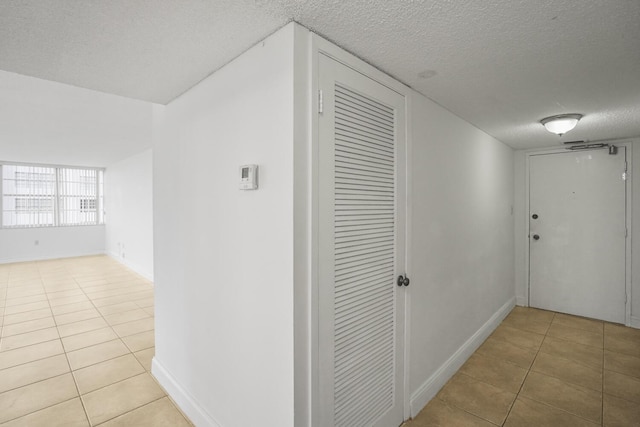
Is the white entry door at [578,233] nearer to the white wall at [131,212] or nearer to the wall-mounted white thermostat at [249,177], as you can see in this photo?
the wall-mounted white thermostat at [249,177]

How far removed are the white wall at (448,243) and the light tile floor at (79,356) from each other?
6.06 feet

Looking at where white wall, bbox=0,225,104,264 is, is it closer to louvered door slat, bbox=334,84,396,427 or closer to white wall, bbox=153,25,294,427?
white wall, bbox=153,25,294,427

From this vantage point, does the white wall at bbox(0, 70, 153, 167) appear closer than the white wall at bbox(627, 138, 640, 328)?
Yes

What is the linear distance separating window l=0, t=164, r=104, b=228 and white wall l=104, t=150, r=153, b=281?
1.98 feet

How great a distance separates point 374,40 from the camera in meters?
1.40

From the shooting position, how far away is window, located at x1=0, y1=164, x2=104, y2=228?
270 inches

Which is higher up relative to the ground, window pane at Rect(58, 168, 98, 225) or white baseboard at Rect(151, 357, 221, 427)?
window pane at Rect(58, 168, 98, 225)

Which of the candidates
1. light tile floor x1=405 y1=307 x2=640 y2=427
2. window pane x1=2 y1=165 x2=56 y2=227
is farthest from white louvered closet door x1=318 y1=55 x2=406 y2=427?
window pane x1=2 y1=165 x2=56 y2=227

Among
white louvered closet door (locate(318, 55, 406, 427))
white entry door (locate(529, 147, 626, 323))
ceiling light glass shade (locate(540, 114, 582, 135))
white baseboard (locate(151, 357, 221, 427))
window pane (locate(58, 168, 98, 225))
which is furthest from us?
window pane (locate(58, 168, 98, 225))

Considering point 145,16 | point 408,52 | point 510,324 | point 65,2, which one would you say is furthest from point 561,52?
point 510,324

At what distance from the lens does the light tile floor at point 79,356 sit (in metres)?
2.01

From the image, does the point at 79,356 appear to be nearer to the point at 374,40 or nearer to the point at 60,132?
the point at 60,132

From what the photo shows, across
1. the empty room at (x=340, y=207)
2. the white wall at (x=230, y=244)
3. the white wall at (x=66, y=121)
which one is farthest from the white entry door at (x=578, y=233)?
the white wall at (x=66, y=121)

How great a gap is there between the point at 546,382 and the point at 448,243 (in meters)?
1.41
